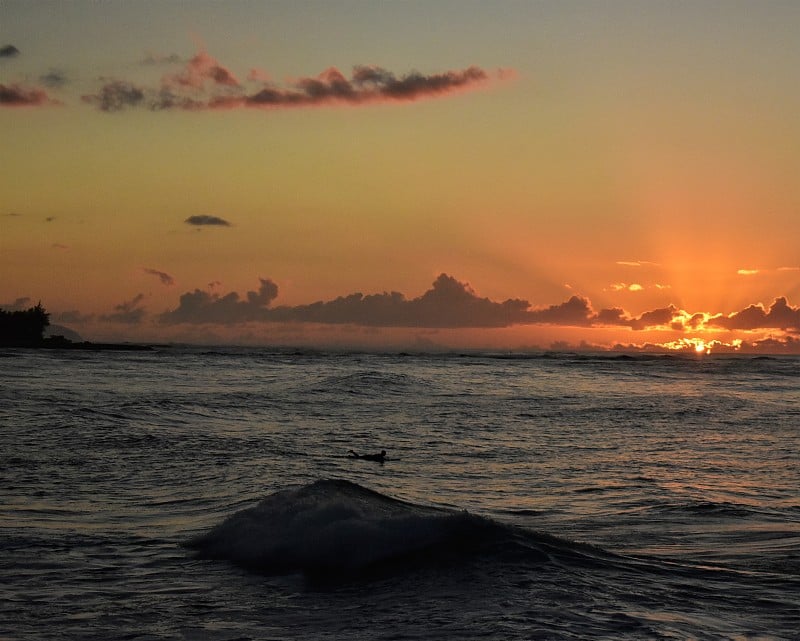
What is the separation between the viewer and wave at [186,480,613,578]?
10.1m

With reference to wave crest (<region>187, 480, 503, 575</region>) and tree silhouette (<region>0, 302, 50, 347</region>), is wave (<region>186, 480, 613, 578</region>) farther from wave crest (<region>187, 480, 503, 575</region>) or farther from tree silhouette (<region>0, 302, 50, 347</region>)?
tree silhouette (<region>0, 302, 50, 347</region>)

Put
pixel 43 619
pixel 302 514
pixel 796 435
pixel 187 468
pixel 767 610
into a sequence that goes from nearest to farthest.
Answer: pixel 43 619
pixel 767 610
pixel 302 514
pixel 187 468
pixel 796 435

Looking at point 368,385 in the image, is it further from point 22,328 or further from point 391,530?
point 22,328

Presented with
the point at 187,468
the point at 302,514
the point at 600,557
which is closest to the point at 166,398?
the point at 187,468

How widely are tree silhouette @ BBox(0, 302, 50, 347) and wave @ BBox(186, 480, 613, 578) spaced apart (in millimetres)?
106034

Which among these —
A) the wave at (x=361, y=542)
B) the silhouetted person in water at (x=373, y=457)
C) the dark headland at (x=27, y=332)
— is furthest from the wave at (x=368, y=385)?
the dark headland at (x=27, y=332)

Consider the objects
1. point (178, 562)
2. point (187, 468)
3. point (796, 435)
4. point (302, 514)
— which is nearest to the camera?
point (178, 562)

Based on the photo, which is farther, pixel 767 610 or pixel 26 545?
pixel 26 545

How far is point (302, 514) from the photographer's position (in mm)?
11727

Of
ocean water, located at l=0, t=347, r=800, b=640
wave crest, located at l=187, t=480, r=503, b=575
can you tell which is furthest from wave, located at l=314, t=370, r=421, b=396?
wave crest, located at l=187, t=480, r=503, b=575

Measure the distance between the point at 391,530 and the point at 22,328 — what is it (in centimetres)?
11266

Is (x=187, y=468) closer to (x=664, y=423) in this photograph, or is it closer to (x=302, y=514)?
(x=302, y=514)

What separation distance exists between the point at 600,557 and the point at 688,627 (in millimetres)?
2633

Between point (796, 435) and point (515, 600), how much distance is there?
781 inches
